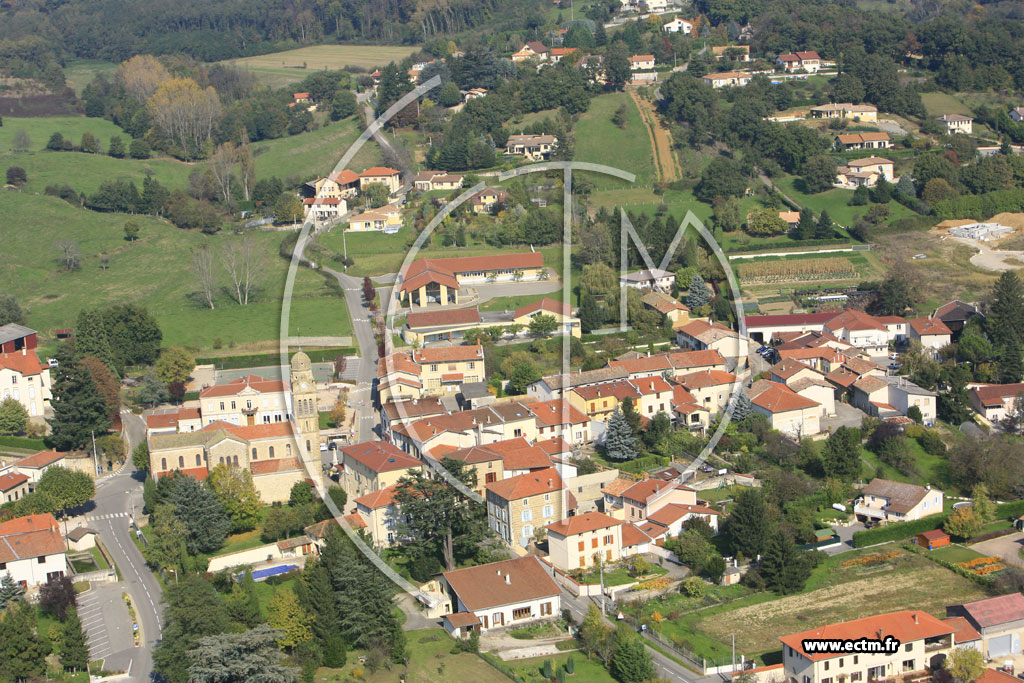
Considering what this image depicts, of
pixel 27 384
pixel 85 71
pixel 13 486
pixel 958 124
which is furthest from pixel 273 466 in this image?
pixel 85 71

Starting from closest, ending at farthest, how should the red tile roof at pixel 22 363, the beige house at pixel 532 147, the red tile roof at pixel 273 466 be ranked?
the red tile roof at pixel 273 466 < the red tile roof at pixel 22 363 < the beige house at pixel 532 147

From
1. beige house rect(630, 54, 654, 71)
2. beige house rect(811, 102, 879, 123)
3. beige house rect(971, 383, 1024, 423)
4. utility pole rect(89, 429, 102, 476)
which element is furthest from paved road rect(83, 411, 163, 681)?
beige house rect(630, 54, 654, 71)

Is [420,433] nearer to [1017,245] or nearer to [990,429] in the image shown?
[990,429]

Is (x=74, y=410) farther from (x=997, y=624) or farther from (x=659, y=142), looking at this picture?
(x=659, y=142)

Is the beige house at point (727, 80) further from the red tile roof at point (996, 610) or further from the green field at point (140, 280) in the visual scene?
the red tile roof at point (996, 610)

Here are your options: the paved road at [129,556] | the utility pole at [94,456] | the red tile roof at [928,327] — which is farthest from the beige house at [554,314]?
the utility pole at [94,456]
